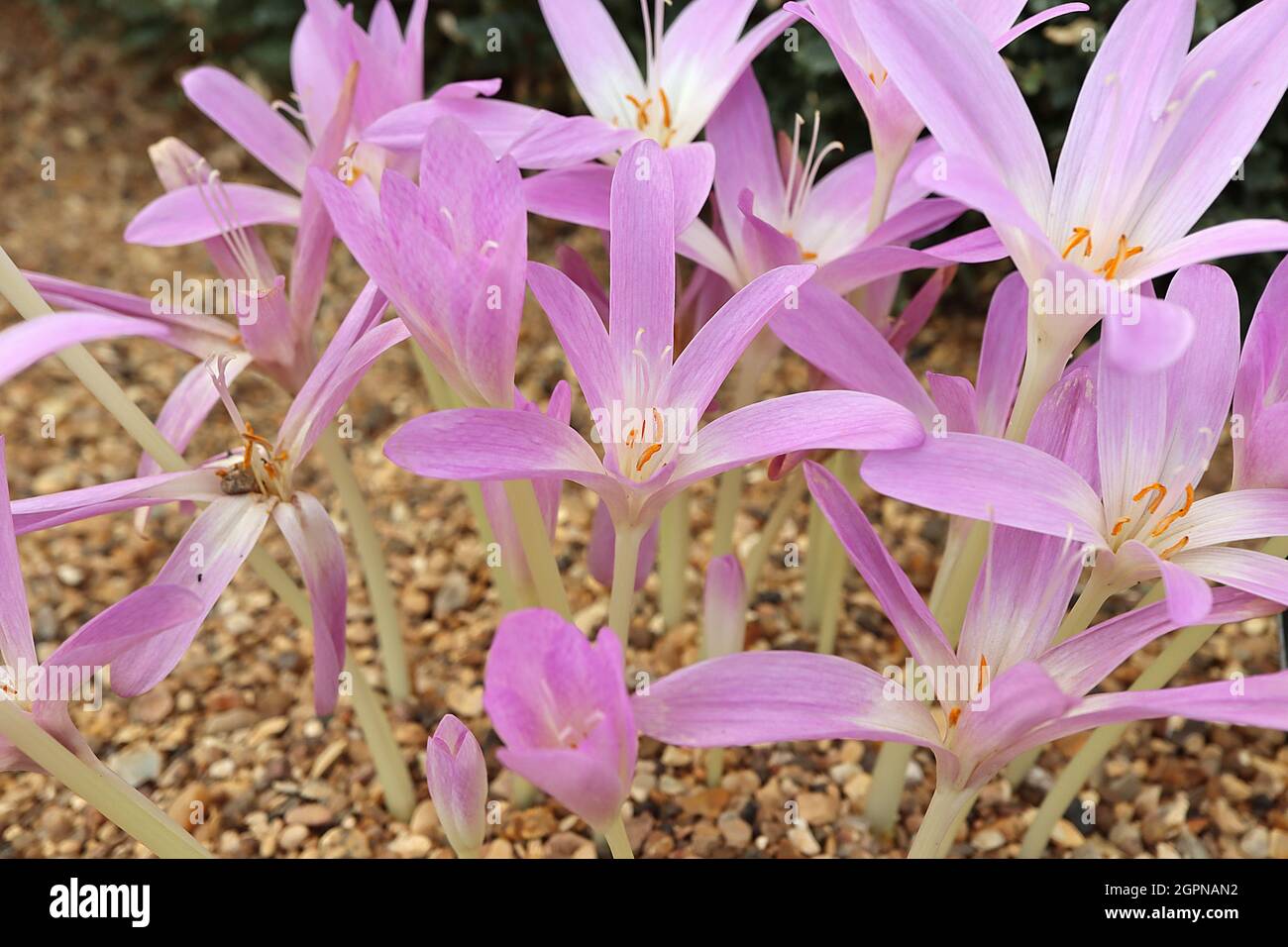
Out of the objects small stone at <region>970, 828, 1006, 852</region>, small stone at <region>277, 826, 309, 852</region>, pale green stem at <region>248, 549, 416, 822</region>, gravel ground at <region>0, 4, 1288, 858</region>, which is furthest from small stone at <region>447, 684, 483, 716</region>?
small stone at <region>970, 828, 1006, 852</region>

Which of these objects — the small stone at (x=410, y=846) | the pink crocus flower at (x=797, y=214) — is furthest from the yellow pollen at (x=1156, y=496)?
the small stone at (x=410, y=846)

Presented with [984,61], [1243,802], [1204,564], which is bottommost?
[1243,802]

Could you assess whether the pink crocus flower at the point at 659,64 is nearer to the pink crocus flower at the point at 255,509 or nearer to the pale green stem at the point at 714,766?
the pink crocus flower at the point at 255,509

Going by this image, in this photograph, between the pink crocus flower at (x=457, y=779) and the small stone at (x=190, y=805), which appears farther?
the small stone at (x=190, y=805)

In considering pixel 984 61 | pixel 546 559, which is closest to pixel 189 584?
pixel 546 559

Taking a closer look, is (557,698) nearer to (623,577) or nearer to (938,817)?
(623,577)
